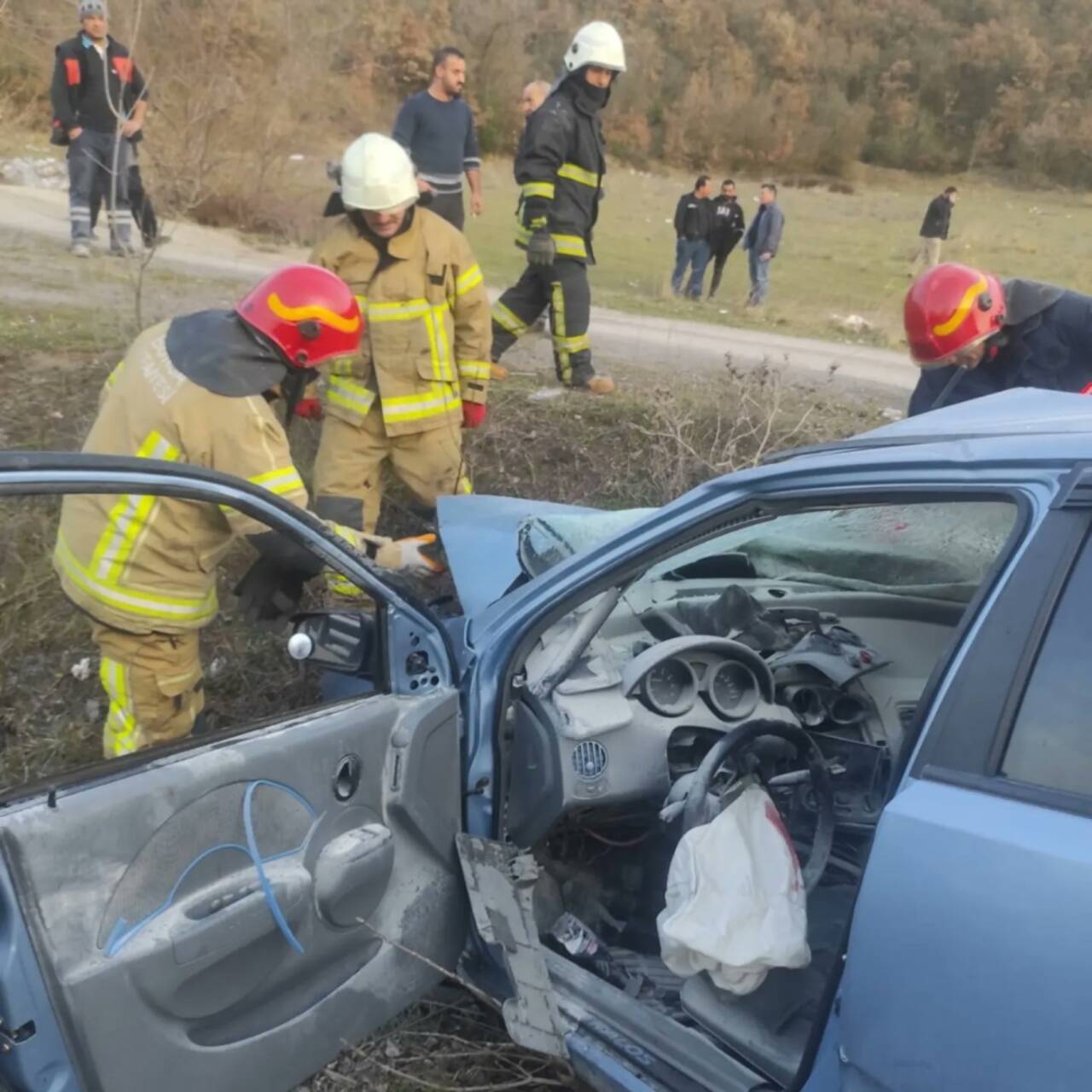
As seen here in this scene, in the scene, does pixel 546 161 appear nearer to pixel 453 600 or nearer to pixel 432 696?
pixel 453 600

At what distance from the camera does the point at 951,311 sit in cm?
361

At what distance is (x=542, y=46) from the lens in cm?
3478

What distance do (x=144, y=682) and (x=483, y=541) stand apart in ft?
3.51

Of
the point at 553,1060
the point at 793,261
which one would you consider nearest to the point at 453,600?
the point at 553,1060

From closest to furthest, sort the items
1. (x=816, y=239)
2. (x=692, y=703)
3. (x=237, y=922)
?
(x=237, y=922)
(x=692, y=703)
(x=816, y=239)

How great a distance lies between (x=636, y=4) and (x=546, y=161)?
41728 mm

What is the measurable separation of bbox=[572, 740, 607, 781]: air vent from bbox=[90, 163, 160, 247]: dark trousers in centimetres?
640

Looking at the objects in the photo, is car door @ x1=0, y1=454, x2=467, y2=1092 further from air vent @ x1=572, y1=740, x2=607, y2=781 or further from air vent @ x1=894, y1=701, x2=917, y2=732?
air vent @ x1=894, y1=701, x2=917, y2=732

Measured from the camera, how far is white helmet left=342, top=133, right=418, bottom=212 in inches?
147

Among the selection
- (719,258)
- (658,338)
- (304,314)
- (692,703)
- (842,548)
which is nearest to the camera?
(692,703)

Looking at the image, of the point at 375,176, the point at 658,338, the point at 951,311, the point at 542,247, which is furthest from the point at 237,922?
the point at 658,338

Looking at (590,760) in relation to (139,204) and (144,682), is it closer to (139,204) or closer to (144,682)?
(144,682)

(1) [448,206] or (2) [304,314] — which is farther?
(1) [448,206]

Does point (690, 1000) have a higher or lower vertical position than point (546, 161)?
lower
